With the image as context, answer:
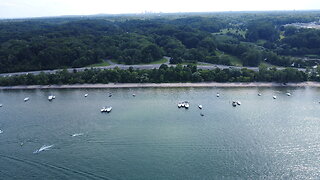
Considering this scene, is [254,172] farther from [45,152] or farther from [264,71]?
[264,71]

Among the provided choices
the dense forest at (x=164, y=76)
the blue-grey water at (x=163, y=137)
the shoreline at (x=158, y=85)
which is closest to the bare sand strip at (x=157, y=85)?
the shoreline at (x=158, y=85)

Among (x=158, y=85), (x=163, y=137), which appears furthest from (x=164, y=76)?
(x=163, y=137)

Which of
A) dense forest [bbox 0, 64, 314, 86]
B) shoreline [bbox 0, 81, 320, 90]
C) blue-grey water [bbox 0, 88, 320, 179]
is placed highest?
dense forest [bbox 0, 64, 314, 86]

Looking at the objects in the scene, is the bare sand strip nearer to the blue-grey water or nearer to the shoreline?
the shoreline

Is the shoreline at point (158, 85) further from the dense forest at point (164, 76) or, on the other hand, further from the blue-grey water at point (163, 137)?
the blue-grey water at point (163, 137)

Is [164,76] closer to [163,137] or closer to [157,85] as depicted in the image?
[157,85]

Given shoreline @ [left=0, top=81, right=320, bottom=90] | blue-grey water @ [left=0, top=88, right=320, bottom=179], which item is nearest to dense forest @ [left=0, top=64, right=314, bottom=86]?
shoreline @ [left=0, top=81, right=320, bottom=90]

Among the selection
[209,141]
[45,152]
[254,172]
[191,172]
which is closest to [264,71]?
[209,141]
